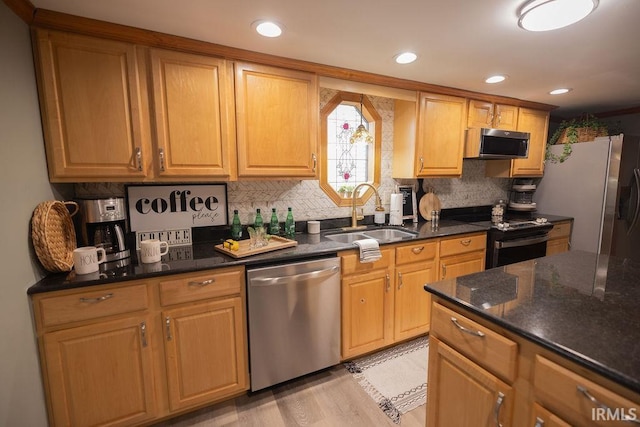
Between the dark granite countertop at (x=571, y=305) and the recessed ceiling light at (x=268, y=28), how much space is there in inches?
60.3

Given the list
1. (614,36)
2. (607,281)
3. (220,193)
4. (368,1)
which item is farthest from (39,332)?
(614,36)

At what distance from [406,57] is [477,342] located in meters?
1.79

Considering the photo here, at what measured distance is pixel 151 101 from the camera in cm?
167

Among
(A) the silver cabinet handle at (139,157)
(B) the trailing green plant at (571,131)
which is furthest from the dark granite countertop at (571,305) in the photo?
(B) the trailing green plant at (571,131)

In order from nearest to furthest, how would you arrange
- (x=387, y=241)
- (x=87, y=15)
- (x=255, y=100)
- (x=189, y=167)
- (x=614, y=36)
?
(x=87, y=15), (x=614, y=36), (x=189, y=167), (x=255, y=100), (x=387, y=241)

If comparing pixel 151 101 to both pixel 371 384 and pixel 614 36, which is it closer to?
pixel 371 384

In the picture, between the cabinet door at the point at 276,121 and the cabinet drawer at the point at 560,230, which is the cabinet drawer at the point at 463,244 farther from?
the cabinet door at the point at 276,121

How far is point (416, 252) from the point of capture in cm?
229

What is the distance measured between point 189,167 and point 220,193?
0.43m

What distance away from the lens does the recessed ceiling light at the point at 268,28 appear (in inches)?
59.6

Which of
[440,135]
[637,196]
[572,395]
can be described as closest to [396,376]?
[572,395]

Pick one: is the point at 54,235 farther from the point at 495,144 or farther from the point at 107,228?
the point at 495,144

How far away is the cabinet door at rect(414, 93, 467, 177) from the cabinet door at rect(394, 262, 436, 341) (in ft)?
3.01

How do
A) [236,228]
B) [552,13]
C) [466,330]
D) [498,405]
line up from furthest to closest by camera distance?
[236,228] < [552,13] < [466,330] < [498,405]
